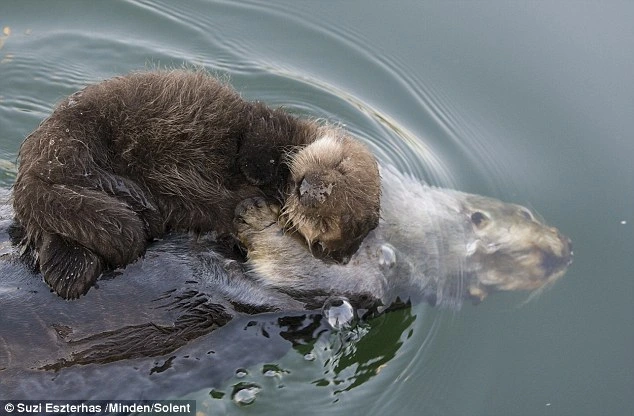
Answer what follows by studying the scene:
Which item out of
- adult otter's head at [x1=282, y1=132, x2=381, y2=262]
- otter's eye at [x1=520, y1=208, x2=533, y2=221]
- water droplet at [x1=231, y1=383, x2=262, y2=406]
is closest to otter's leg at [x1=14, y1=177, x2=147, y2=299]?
adult otter's head at [x1=282, y1=132, x2=381, y2=262]

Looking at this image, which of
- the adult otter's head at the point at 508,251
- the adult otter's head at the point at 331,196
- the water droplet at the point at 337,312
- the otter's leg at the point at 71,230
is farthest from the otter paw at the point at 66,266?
the adult otter's head at the point at 508,251

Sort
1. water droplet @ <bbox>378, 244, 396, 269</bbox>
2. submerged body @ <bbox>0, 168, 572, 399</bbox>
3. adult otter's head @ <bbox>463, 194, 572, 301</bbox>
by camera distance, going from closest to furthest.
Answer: submerged body @ <bbox>0, 168, 572, 399</bbox> < water droplet @ <bbox>378, 244, 396, 269</bbox> < adult otter's head @ <bbox>463, 194, 572, 301</bbox>

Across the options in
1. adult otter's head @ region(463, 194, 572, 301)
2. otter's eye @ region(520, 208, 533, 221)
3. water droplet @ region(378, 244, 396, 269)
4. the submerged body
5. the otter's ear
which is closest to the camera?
the submerged body

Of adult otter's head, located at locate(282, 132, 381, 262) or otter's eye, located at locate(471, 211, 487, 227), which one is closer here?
adult otter's head, located at locate(282, 132, 381, 262)

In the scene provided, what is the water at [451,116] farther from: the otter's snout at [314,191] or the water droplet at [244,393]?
the otter's snout at [314,191]

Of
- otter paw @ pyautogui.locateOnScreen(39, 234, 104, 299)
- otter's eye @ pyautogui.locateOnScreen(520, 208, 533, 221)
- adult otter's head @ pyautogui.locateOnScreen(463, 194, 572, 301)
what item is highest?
otter's eye @ pyautogui.locateOnScreen(520, 208, 533, 221)

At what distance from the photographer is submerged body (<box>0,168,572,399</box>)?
126 inches

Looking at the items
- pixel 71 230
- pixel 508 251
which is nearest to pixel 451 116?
→ pixel 508 251

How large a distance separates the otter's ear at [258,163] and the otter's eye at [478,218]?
4.23ft

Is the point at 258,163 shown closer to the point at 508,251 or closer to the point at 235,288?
the point at 235,288

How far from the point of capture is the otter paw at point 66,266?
10.6 feet

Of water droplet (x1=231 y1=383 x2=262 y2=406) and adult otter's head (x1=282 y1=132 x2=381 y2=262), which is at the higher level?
adult otter's head (x1=282 y1=132 x2=381 y2=262)

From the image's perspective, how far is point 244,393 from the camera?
3.86m

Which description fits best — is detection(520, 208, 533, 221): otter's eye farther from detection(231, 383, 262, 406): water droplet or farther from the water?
detection(231, 383, 262, 406): water droplet
